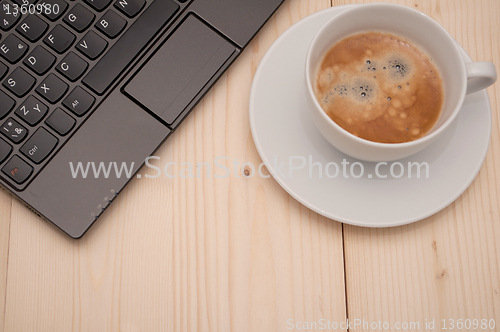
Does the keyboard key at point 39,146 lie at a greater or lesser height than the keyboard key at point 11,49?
lesser

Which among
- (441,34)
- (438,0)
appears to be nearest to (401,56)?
(441,34)

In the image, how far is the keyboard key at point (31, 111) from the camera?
43 centimetres

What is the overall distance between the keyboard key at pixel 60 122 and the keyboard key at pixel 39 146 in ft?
0.03

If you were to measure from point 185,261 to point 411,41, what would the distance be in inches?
15.0

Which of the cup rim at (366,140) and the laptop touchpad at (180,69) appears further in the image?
the laptop touchpad at (180,69)

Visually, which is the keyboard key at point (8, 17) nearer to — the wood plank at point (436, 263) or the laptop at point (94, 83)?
the laptop at point (94, 83)

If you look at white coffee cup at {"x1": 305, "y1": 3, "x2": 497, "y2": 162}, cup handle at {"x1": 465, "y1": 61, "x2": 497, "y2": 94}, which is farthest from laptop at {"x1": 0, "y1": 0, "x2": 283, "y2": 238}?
cup handle at {"x1": 465, "y1": 61, "x2": 497, "y2": 94}

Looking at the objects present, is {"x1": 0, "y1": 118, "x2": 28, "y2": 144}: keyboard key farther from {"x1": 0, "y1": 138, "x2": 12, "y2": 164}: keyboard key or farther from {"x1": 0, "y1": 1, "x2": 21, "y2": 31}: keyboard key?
{"x1": 0, "y1": 1, "x2": 21, "y2": 31}: keyboard key

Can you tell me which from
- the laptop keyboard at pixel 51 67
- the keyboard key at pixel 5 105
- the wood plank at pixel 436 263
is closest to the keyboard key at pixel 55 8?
the laptop keyboard at pixel 51 67

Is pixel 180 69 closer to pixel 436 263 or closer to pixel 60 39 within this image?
pixel 60 39

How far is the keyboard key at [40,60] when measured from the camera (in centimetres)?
44

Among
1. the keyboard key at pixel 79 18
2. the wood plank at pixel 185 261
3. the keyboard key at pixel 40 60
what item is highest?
the keyboard key at pixel 79 18

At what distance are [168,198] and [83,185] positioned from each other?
10 centimetres

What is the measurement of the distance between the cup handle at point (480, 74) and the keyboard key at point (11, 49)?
50 centimetres
